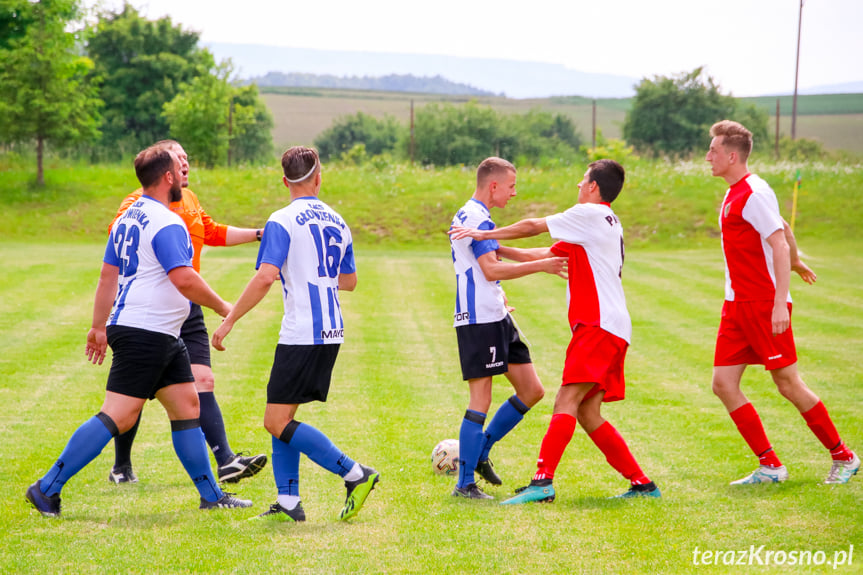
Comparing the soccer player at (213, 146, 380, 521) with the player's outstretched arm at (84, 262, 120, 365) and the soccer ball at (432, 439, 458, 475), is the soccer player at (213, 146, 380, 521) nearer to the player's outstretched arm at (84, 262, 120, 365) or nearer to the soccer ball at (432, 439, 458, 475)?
the player's outstretched arm at (84, 262, 120, 365)

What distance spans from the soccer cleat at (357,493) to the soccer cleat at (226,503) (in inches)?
28.1

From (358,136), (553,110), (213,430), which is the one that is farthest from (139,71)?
(553,110)

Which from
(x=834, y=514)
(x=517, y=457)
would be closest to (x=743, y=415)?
(x=834, y=514)

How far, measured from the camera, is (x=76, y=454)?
193 inches

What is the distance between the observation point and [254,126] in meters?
71.8

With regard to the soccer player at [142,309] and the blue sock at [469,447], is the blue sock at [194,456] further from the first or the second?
the blue sock at [469,447]

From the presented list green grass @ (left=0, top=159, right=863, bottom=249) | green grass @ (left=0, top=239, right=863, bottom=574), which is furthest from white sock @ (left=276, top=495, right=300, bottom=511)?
green grass @ (left=0, top=159, right=863, bottom=249)

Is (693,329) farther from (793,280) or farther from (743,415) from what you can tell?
(743,415)

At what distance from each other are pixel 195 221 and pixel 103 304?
1.14 m

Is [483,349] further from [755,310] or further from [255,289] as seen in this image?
[755,310]

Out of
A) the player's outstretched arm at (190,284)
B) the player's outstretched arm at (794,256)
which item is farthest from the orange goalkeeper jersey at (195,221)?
the player's outstretched arm at (794,256)

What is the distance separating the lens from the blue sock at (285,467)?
199 inches

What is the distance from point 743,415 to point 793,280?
14058mm

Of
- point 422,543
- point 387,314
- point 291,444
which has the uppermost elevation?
point 291,444
